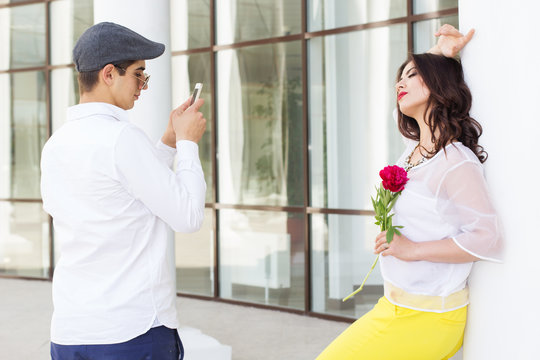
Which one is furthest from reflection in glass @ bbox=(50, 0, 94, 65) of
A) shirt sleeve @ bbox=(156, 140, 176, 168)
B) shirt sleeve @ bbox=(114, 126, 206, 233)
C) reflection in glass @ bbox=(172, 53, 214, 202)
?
shirt sleeve @ bbox=(114, 126, 206, 233)

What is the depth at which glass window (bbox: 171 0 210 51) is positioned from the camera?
6.54 meters

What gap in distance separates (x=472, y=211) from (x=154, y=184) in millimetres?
835

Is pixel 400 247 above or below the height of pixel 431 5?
below

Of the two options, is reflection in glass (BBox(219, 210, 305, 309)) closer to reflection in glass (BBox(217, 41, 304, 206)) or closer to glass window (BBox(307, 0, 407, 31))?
reflection in glass (BBox(217, 41, 304, 206))

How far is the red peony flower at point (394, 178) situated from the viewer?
181cm

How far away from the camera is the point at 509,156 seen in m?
1.66

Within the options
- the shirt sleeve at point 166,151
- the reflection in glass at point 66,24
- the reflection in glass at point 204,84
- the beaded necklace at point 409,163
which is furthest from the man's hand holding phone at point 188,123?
the reflection in glass at point 66,24

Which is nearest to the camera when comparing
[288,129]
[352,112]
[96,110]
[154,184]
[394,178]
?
[154,184]

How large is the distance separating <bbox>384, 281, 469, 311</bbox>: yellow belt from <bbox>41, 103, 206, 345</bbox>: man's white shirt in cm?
64

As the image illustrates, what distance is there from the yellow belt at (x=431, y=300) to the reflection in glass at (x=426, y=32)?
3.45 metres

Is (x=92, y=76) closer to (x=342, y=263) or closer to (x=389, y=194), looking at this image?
(x=389, y=194)

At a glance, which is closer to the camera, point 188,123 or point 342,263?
point 188,123

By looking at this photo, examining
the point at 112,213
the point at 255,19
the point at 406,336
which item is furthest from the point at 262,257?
the point at 112,213

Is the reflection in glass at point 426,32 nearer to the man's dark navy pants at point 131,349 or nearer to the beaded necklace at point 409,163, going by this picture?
the beaded necklace at point 409,163
